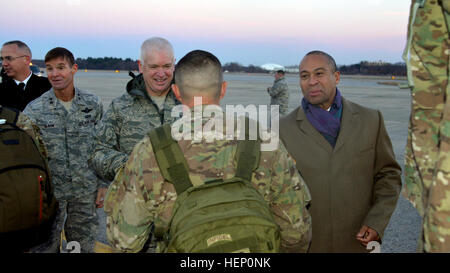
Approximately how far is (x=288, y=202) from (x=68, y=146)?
266 cm

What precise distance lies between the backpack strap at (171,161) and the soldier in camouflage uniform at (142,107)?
4.18 feet

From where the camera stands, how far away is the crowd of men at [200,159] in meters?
1.57

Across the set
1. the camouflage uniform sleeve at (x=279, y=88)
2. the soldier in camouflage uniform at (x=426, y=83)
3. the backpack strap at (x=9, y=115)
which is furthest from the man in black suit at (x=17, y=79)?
the camouflage uniform sleeve at (x=279, y=88)

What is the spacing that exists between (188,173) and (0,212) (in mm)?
1254

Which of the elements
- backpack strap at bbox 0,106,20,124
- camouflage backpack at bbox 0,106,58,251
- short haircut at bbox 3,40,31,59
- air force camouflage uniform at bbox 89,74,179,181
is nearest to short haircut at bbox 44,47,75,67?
short haircut at bbox 3,40,31,59

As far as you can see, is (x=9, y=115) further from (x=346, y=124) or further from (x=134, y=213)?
(x=346, y=124)

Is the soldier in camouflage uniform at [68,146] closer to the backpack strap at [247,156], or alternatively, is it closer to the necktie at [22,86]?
the necktie at [22,86]

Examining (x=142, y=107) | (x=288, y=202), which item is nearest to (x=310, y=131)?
(x=288, y=202)

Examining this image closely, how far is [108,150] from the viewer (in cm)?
274

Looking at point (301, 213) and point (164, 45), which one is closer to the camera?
point (301, 213)

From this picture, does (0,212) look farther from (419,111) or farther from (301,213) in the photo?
(419,111)

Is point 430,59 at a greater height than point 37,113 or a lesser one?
greater

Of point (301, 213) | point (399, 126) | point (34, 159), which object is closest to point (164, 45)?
point (34, 159)

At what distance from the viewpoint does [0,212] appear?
2.10m
